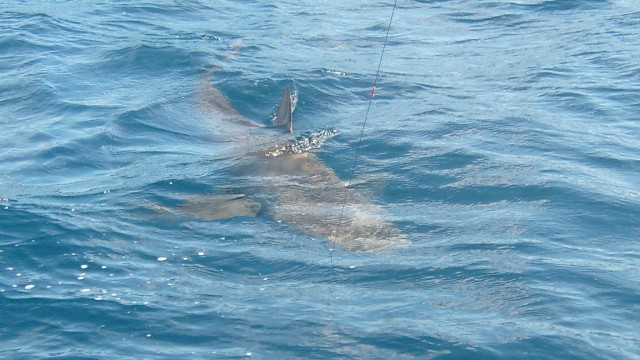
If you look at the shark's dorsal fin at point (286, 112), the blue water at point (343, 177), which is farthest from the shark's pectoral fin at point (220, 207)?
the shark's dorsal fin at point (286, 112)

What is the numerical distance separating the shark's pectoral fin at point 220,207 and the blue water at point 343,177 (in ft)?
0.47

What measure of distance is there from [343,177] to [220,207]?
1431 millimetres

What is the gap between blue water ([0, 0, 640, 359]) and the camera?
21.4 feet

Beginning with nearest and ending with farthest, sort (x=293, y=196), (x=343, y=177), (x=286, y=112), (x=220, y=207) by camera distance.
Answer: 1. (x=220, y=207)
2. (x=293, y=196)
3. (x=343, y=177)
4. (x=286, y=112)

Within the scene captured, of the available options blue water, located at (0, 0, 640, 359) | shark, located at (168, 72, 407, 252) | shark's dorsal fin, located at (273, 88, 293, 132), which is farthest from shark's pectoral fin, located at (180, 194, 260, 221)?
shark's dorsal fin, located at (273, 88, 293, 132)

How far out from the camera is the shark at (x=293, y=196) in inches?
322

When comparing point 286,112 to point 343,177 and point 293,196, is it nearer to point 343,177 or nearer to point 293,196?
point 343,177

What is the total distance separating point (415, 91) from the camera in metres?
12.7

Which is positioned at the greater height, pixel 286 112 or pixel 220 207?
pixel 286 112

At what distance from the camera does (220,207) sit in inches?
344

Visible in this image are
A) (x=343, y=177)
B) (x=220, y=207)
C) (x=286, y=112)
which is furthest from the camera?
(x=286, y=112)

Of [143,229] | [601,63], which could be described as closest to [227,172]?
[143,229]

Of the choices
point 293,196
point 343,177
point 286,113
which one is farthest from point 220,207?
point 286,113

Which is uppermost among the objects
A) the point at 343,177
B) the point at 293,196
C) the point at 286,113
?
the point at 286,113
